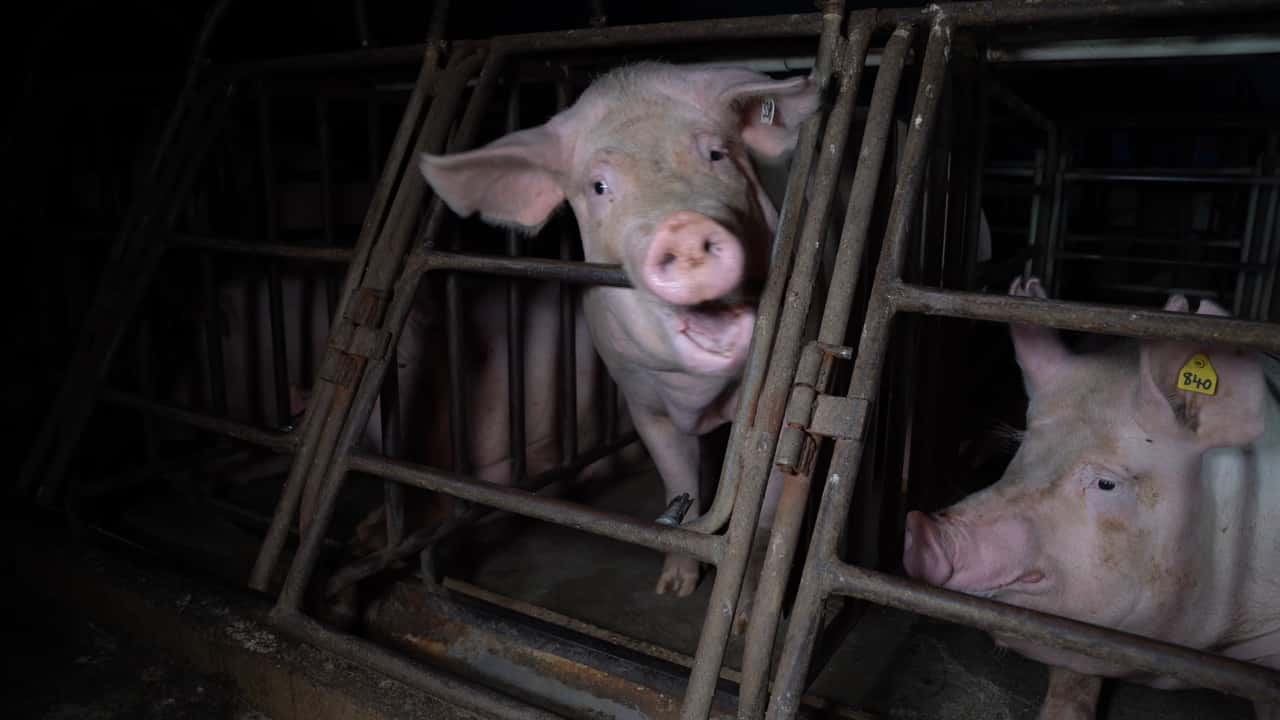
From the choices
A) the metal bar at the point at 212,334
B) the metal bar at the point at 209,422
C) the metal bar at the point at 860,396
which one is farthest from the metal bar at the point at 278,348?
the metal bar at the point at 860,396

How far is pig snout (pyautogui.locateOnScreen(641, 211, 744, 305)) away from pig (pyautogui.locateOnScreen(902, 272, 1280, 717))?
2.47 ft

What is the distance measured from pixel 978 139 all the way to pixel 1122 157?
18.5 feet

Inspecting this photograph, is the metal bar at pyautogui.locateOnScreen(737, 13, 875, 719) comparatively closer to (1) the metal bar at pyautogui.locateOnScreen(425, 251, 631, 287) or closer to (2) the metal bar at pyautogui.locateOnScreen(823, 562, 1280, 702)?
(2) the metal bar at pyautogui.locateOnScreen(823, 562, 1280, 702)

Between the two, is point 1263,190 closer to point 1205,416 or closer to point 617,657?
point 1205,416

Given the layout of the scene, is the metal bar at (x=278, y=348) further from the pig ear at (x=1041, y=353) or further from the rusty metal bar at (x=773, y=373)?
the pig ear at (x=1041, y=353)

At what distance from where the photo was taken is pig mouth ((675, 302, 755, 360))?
2499mm

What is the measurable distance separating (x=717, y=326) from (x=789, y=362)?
679 mm

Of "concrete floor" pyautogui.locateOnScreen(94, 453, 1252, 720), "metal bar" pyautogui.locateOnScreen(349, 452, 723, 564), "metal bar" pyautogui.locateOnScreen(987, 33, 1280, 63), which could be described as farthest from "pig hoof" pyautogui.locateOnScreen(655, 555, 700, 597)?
"metal bar" pyautogui.locateOnScreen(987, 33, 1280, 63)

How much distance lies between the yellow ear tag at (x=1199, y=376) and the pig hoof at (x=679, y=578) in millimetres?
1764

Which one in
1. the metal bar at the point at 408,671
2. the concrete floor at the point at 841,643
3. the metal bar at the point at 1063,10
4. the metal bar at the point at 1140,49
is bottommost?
the concrete floor at the point at 841,643

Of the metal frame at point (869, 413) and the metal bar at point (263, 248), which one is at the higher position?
the metal bar at point (263, 248)

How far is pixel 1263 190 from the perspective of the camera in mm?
6074

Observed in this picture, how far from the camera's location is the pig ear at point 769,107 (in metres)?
2.45

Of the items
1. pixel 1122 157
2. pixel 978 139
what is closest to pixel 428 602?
pixel 978 139
